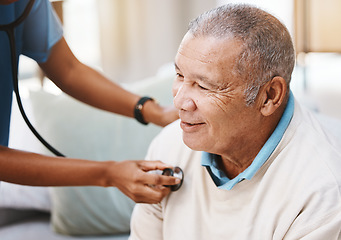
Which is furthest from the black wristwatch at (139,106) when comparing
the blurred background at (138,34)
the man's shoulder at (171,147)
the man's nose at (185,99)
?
the blurred background at (138,34)

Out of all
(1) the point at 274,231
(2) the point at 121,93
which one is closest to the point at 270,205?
(1) the point at 274,231

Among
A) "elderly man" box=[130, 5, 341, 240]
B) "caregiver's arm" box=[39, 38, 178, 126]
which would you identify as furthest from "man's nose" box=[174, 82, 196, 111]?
"caregiver's arm" box=[39, 38, 178, 126]

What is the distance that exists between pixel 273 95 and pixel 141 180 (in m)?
0.41

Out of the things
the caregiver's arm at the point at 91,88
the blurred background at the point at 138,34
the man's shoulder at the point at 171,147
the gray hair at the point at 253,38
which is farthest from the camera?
the blurred background at the point at 138,34

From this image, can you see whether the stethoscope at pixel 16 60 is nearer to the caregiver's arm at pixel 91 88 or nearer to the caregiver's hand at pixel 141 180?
the caregiver's hand at pixel 141 180

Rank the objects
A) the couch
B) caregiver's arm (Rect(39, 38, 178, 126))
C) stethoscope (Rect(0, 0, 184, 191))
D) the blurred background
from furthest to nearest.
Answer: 1. the blurred background
2. the couch
3. caregiver's arm (Rect(39, 38, 178, 126))
4. stethoscope (Rect(0, 0, 184, 191))

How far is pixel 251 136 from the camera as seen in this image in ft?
4.29

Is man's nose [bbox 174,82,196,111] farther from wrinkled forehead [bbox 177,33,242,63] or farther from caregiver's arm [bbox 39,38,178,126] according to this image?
caregiver's arm [bbox 39,38,178,126]

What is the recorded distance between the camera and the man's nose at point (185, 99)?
125 cm

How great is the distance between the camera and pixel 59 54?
5.36 ft

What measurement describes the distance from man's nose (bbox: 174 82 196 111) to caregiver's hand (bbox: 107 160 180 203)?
0.67 ft

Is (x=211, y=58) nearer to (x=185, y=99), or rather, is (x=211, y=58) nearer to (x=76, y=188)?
(x=185, y=99)

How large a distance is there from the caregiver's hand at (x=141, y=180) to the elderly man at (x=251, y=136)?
0.35 ft

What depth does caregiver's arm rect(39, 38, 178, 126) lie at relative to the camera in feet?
5.38
